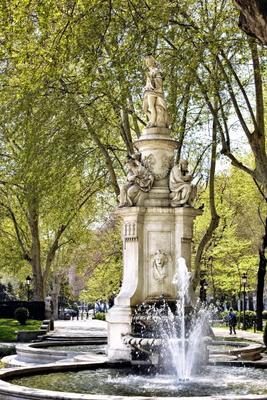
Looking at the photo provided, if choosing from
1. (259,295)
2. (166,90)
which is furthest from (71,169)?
(259,295)

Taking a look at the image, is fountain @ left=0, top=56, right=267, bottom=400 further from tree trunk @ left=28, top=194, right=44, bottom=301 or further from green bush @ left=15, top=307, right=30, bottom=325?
tree trunk @ left=28, top=194, right=44, bottom=301

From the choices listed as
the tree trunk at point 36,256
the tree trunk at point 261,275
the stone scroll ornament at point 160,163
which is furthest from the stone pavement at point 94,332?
the stone scroll ornament at point 160,163

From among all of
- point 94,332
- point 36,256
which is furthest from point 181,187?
point 36,256

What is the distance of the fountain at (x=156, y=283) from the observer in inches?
491

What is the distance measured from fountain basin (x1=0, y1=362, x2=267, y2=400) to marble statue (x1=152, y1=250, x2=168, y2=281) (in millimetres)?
2289

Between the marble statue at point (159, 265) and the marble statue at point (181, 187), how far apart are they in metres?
1.06

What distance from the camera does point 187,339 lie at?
507 inches

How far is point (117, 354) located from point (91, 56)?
814cm

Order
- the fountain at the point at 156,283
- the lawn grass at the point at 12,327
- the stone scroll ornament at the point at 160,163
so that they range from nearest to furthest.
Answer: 1. the fountain at the point at 156,283
2. the stone scroll ornament at the point at 160,163
3. the lawn grass at the point at 12,327

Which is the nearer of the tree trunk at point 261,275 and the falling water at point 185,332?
the falling water at point 185,332

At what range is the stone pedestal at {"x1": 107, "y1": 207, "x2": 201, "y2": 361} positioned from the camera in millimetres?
14367

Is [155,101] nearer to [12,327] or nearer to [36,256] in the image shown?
[12,327]

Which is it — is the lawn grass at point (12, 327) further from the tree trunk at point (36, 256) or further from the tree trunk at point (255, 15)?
the tree trunk at point (255, 15)

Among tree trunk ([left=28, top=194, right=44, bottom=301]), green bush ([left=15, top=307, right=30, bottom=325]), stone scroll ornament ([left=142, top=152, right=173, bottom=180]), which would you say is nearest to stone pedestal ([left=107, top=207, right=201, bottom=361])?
stone scroll ornament ([left=142, top=152, right=173, bottom=180])
